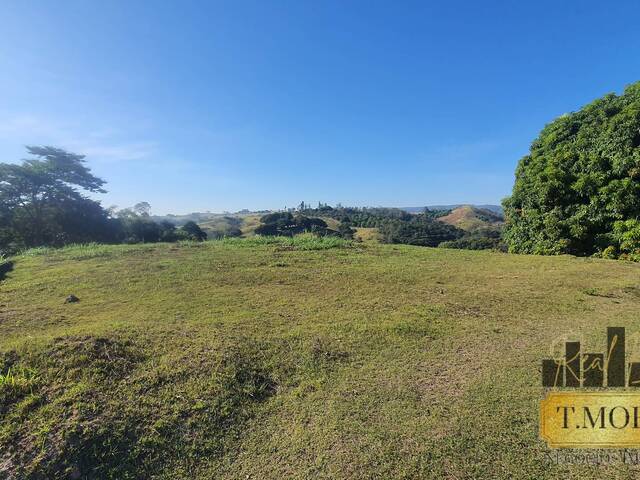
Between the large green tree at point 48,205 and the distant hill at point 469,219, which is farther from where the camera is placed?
the distant hill at point 469,219

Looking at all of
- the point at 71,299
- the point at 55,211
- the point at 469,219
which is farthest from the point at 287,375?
the point at 469,219

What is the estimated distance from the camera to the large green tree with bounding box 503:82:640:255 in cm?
895

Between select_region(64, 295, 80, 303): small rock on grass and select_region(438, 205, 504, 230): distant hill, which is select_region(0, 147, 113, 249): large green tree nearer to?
select_region(64, 295, 80, 303): small rock on grass

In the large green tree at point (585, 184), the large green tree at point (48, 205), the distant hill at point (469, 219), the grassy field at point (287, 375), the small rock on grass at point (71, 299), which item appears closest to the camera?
the grassy field at point (287, 375)

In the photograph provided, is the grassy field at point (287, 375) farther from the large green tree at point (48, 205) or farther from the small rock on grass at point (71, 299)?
the large green tree at point (48, 205)

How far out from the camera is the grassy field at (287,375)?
2088 millimetres

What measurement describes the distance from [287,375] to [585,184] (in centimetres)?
1121

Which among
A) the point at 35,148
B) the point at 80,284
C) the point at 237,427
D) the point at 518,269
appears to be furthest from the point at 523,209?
the point at 35,148

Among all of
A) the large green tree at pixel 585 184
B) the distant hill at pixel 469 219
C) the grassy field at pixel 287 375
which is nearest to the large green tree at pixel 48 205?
the grassy field at pixel 287 375

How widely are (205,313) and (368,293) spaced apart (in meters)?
2.72

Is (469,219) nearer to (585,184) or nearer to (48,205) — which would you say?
(585,184)

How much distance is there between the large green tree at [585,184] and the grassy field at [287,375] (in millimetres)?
4465

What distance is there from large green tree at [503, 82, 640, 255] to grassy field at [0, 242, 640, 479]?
4.46 m

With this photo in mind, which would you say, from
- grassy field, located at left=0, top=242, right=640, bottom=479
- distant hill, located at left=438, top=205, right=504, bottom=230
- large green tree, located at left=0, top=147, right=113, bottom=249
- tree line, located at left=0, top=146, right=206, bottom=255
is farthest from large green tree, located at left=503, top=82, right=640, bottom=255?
distant hill, located at left=438, top=205, right=504, bottom=230
